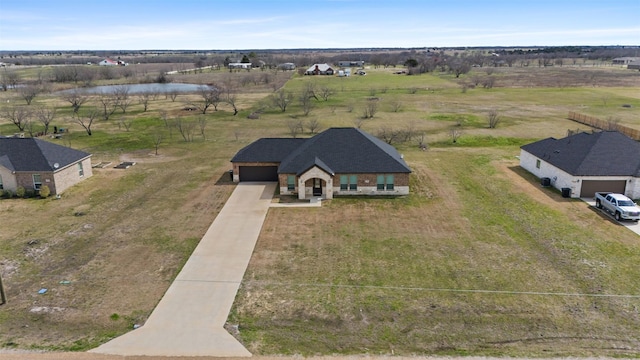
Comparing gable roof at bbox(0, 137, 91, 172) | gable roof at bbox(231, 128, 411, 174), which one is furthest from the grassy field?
gable roof at bbox(231, 128, 411, 174)

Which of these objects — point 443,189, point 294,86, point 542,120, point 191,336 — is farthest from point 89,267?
point 294,86

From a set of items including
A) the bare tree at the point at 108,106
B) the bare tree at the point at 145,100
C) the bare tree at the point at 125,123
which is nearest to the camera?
the bare tree at the point at 125,123

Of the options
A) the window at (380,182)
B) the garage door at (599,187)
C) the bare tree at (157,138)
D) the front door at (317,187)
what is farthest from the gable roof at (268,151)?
the garage door at (599,187)

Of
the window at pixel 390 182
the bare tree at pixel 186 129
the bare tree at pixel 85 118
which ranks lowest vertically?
the window at pixel 390 182

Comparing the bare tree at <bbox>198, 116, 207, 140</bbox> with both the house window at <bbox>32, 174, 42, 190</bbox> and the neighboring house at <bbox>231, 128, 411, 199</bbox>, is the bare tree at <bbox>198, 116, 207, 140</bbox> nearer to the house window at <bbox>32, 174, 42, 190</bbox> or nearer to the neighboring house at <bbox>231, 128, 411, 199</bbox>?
the house window at <bbox>32, 174, 42, 190</bbox>

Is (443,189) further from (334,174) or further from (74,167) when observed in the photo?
(74,167)

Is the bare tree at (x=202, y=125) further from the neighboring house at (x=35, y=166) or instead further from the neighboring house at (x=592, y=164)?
the neighboring house at (x=592, y=164)

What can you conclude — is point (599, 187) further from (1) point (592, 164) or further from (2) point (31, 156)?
(2) point (31, 156)
